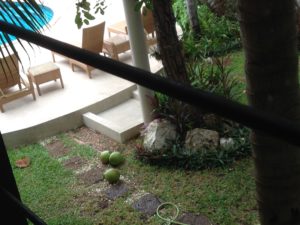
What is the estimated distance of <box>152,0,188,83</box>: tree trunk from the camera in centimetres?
547

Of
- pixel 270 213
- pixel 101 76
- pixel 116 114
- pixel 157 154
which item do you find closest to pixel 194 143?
pixel 157 154

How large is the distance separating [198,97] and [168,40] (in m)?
4.96

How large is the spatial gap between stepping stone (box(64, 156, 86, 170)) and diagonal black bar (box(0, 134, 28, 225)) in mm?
4357

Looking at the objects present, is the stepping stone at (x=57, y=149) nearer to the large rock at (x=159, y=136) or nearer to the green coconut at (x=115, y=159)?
the green coconut at (x=115, y=159)

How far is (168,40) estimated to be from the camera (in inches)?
222

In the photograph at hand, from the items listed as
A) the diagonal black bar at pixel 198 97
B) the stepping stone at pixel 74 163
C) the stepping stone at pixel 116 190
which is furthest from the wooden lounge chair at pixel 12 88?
the diagonal black bar at pixel 198 97

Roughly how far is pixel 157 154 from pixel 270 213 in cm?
400

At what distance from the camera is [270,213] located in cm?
163

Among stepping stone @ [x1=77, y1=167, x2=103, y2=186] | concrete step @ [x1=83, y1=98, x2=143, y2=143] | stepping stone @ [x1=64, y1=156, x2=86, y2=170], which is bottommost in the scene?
stepping stone @ [x1=77, y1=167, x2=103, y2=186]

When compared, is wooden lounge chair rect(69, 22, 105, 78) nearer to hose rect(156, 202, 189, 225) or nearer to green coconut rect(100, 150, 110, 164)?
green coconut rect(100, 150, 110, 164)

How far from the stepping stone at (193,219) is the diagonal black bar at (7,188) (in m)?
3.10

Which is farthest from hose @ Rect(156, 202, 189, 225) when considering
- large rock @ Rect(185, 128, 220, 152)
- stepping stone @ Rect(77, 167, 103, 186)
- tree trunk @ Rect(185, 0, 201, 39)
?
tree trunk @ Rect(185, 0, 201, 39)

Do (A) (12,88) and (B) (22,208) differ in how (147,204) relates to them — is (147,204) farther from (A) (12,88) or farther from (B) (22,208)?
(A) (12,88)

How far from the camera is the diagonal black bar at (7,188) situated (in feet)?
4.73
